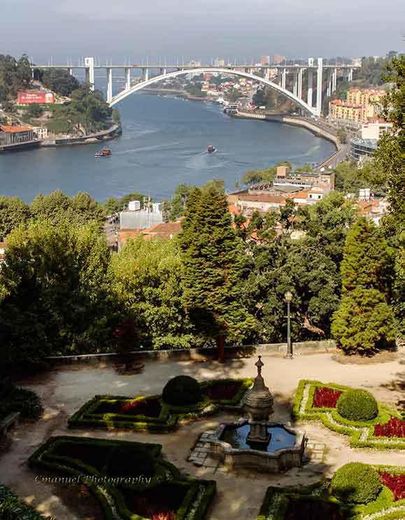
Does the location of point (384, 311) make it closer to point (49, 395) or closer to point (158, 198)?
point (49, 395)

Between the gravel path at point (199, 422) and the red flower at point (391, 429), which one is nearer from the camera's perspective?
the gravel path at point (199, 422)

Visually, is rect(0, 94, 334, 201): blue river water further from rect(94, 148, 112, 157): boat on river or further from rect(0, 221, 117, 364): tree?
rect(0, 221, 117, 364): tree

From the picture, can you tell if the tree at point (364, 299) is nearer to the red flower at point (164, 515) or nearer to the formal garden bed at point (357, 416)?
the formal garden bed at point (357, 416)

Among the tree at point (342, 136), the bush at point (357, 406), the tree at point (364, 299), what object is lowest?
the tree at point (342, 136)

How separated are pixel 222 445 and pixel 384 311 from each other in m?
4.38

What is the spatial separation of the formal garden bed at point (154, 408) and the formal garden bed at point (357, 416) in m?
0.85

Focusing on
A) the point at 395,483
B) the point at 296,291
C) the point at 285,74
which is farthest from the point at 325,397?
the point at 285,74

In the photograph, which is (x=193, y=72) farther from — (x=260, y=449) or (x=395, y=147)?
(x=260, y=449)

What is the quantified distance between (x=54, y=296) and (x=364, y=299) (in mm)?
4636

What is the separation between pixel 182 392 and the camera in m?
9.41

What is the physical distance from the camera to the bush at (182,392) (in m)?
9.38

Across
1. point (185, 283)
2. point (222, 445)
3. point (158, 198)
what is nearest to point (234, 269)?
point (185, 283)

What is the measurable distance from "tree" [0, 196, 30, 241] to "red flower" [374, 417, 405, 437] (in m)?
25.6

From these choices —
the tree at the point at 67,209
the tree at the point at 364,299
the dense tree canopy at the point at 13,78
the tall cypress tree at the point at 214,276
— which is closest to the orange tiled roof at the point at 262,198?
the tree at the point at 67,209
